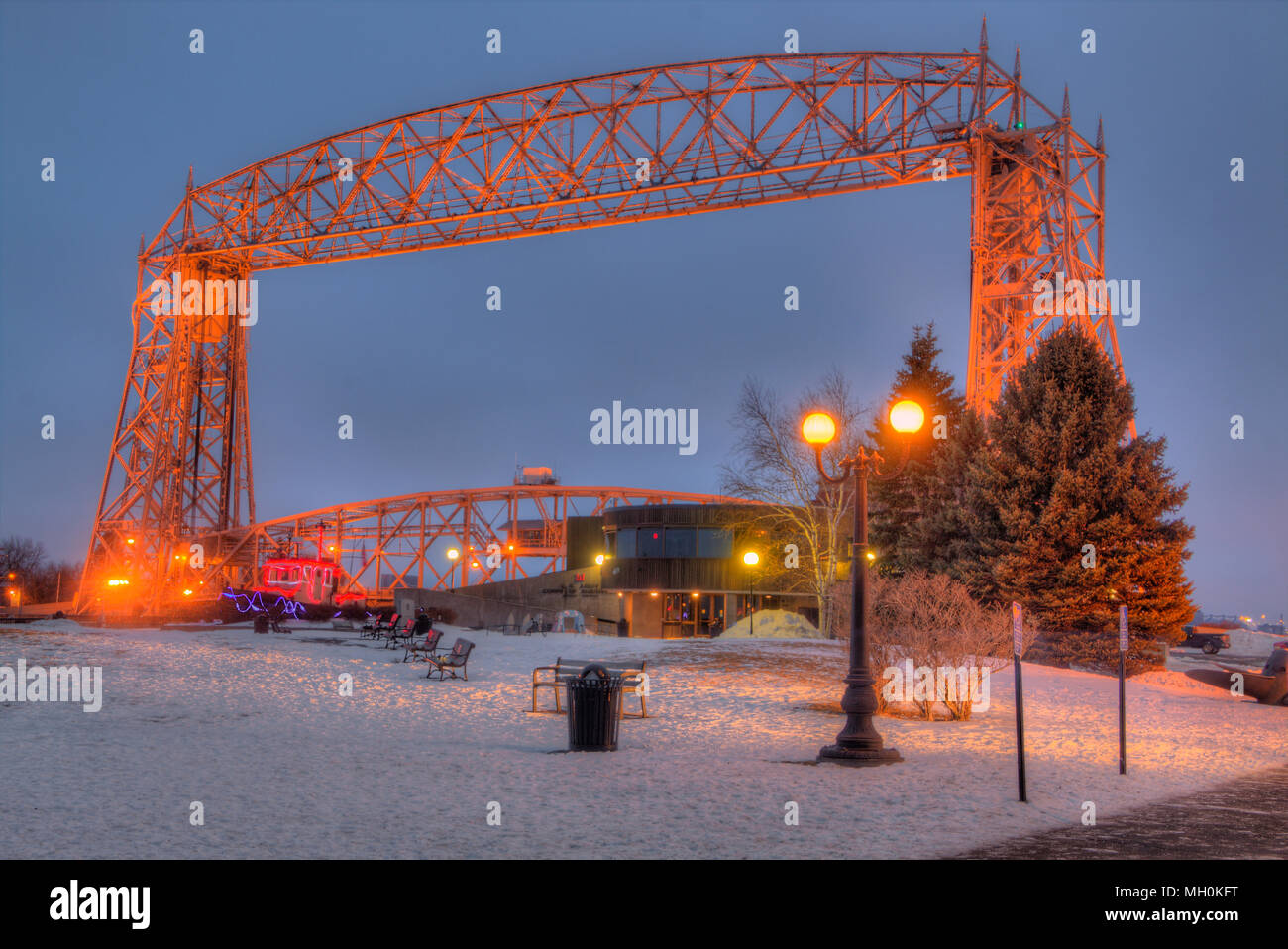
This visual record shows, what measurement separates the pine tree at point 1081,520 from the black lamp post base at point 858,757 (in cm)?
1474

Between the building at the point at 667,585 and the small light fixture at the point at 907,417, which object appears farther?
the building at the point at 667,585

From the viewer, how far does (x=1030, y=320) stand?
3152 cm

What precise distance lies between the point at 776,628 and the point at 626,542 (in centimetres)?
1591

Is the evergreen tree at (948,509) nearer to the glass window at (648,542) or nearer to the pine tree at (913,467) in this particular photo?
the pine tree at (913,467)

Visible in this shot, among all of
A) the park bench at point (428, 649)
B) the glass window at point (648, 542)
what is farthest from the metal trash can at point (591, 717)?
the glass window at point (648, 542)

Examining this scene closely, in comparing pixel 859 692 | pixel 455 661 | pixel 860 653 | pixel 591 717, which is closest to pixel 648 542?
pixel 455 661

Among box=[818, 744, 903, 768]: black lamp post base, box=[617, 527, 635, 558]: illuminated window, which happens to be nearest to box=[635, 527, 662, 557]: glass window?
box=[617, 527, 635, 558]: illuminated window

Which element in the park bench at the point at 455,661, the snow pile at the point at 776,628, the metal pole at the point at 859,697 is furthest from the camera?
the snow pile at the point at 776,628

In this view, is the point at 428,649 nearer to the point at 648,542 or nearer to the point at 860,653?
the point at 860,653

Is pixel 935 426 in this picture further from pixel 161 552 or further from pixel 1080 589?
pixel 161 552

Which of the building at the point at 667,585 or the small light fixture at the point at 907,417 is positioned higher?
the small light fixture at the point at 907,417

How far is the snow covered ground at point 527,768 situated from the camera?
7629 millimetres

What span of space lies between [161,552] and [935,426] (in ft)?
109
